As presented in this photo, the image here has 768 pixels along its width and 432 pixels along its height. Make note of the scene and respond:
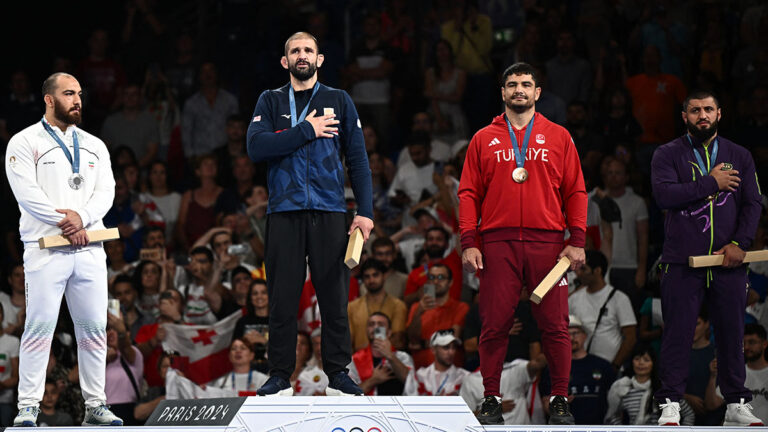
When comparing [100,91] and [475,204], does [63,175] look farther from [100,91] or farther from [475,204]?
[100,91]

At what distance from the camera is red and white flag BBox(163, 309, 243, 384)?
824 cm

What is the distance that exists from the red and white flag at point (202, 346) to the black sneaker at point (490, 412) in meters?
3.13

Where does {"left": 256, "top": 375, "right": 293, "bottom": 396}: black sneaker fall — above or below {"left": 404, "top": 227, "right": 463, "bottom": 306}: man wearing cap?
below

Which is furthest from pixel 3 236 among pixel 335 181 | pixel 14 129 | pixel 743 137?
pixel 743 137

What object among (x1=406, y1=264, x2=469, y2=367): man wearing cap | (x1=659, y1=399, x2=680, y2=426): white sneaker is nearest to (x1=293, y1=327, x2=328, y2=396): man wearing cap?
(x1=406, y1=264, x2=469, y2=367): man wearing cap

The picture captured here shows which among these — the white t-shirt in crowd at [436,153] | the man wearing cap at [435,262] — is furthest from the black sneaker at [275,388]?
the white t-shirt in crowd at [436,153]

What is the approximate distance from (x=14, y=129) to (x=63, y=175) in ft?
16.6

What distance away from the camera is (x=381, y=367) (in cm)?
783

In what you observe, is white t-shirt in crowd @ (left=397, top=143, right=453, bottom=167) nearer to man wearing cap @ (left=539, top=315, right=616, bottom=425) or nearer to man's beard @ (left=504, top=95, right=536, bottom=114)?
man wearing cap @ (left=539, top=315, right=616, bottom=425)

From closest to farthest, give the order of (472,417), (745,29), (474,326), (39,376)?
(472,417), (39,376), (474,326), (745,29)

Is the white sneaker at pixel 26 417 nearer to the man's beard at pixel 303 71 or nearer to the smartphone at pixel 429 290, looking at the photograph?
the man's beard at pixel 303 71

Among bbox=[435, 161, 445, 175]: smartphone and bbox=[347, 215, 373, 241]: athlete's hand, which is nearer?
bbox=[347, 215, 373, 241]: athlete's hand

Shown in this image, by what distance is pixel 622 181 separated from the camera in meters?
8.79

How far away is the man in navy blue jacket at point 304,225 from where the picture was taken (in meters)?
5.52
